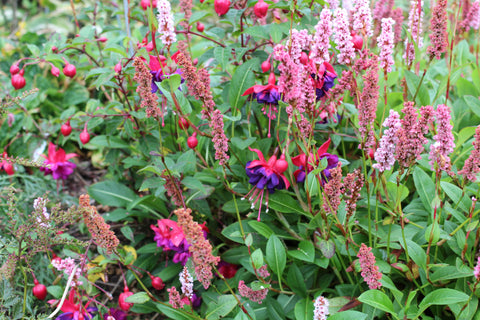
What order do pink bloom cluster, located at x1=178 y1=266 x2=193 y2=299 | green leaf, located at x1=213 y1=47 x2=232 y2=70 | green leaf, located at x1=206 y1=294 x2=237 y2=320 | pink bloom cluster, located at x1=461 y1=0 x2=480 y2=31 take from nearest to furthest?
pink bloom cluster, located at x1=178 y1=266 x2=193 y2=299 < green leaf, located at x1=206 y1=294 x2=237 y2=320 < green leaf, located at x1=213 y1=47 x2=232 y2=70 < pink bloom cluster, located at x1=461 y1=0 x2=480 y2=31

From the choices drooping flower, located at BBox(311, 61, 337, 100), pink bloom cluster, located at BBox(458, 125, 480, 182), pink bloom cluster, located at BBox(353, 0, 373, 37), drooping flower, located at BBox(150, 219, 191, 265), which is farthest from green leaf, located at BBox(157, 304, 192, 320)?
pink bloom cluster, located at BBox(353, 0, 373, 37)

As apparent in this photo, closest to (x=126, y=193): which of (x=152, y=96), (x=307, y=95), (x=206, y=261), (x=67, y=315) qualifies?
(x=67, y=315)

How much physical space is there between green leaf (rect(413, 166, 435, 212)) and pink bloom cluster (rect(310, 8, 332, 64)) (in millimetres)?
696

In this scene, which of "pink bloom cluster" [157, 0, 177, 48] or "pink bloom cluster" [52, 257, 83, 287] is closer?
"pink bloom cluster" [157, 0, 177, 48]

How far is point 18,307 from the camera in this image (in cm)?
166

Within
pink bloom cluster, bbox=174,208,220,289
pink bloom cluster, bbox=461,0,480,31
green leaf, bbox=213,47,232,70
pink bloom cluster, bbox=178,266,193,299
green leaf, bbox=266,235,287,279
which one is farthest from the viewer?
pink bloom cluster, bbox=461,0,480,31

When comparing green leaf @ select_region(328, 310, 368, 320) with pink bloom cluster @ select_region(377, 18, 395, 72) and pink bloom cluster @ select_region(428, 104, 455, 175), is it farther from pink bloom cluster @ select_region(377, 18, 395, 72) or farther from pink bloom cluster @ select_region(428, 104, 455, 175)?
pink bloom cluster @ select_region(377, 18, 395, 72)

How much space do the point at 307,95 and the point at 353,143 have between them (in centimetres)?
88

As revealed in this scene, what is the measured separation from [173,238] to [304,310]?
1.84ft

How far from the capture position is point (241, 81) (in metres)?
1.83

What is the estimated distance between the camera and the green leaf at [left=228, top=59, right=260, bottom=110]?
5.96 ft

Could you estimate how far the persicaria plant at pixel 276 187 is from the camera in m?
1.30

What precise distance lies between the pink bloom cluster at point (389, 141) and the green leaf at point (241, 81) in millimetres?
781

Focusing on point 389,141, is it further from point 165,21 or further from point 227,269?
point 227,269
